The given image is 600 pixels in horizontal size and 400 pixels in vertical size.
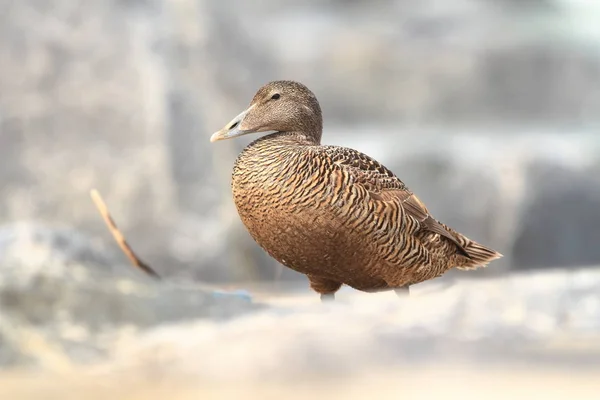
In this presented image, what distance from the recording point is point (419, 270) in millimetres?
2604

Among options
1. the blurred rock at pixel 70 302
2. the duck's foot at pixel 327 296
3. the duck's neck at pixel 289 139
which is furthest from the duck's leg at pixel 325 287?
the duck's neck at pixel 289 139

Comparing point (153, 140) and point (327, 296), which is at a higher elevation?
point (153, 140)

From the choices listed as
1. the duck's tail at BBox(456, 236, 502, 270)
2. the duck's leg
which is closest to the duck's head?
the duck's leg

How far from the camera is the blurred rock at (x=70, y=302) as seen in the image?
1868 millimetres

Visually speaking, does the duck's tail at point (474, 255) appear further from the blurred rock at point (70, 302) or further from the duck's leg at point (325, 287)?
the blurred rock at point (70, 302)

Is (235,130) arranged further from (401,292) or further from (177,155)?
(177,155)

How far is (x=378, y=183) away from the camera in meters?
2.53

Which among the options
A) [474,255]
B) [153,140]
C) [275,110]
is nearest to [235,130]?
[275,110]

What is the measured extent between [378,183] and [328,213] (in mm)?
260

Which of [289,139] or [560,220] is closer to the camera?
[289,139]

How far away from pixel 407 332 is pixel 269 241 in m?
0.63

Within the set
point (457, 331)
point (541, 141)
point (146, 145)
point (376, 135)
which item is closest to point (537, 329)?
point (457, 331)

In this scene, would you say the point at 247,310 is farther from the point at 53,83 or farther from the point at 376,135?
the point at 376,135

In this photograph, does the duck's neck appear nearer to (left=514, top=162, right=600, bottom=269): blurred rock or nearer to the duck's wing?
the duck's wing
